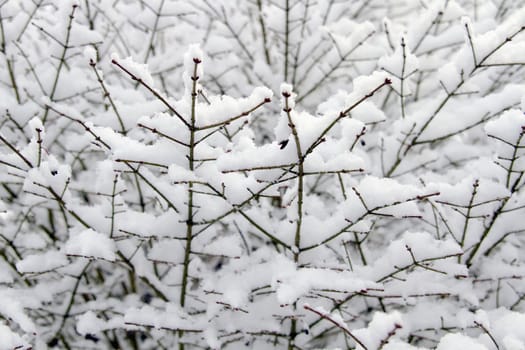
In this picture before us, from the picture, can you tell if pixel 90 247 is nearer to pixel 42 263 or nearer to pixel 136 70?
pixel 42 263

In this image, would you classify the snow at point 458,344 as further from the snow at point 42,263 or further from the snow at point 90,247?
the snow at point 42,263

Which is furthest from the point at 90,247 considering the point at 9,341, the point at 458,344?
the point at 458,344

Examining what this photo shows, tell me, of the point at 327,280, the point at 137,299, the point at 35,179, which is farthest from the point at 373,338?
the point at 137,299

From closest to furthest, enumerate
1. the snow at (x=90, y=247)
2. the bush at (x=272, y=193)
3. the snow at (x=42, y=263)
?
the bush at (x=272, y=193), the snow at (x=90, y=247), the snow at (x=42, y=263)

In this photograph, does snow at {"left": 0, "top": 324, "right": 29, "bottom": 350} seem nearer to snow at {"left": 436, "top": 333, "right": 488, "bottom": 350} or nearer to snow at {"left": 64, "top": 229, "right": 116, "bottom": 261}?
snow at {"left": 64, "top": 229, "right": 116, "bottom": 261}

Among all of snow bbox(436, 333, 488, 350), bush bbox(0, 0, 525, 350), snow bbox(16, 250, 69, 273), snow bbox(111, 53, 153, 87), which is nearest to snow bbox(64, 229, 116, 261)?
bush bbox(0, 0, 525, 350)

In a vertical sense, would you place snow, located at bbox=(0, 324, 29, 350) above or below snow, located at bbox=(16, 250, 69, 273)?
below

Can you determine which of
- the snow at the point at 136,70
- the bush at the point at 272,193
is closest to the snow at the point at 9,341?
the bush at the point at 272,193

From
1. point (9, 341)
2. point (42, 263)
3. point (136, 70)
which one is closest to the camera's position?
point (136, 70)

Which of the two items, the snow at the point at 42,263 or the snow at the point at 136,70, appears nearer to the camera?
the snow at the point at 136,70
